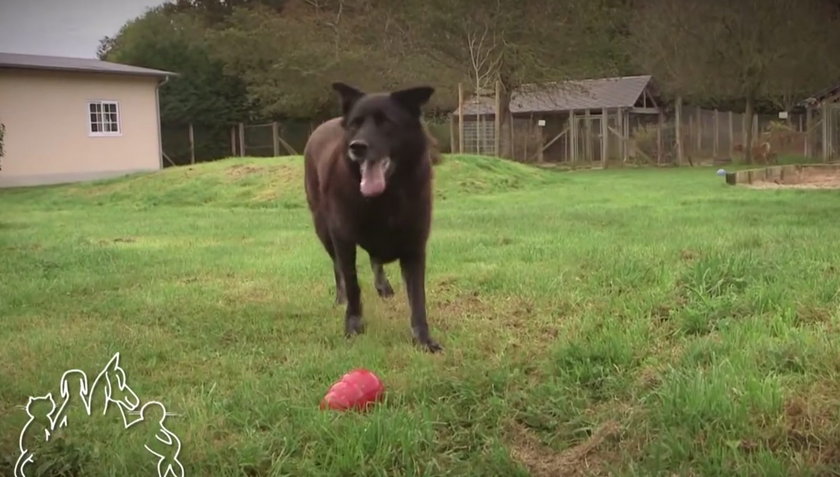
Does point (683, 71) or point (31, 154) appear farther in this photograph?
point (683, 71)

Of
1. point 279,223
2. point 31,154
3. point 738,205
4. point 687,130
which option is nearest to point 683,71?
point 687,130

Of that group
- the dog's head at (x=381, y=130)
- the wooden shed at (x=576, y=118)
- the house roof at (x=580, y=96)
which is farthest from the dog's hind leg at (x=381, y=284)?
the house roof at (x=580, y=96)

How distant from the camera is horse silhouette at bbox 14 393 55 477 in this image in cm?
211

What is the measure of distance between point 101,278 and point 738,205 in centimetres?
738

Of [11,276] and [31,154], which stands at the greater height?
[31,154]

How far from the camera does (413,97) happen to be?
133 inches

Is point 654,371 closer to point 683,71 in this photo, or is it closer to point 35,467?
point 35,467

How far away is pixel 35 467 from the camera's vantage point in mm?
2113

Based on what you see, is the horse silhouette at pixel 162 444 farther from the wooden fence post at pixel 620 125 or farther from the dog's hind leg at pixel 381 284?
the wooden fence post at pixel 620 125

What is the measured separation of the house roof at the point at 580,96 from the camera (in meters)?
26.7

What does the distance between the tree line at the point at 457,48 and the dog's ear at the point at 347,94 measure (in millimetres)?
534

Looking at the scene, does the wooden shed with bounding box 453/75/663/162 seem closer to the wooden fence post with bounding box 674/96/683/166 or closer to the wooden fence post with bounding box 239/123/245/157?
the wooden fence post with bounding box 674/96/683/166

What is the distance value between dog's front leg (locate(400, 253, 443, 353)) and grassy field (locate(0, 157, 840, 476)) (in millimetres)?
83

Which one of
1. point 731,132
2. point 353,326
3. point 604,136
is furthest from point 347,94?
point 731,132
